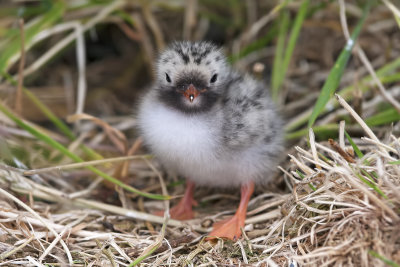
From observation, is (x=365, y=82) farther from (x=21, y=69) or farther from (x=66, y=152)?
(x=21, y=69)

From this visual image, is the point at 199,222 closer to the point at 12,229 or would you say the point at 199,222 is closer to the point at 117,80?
the point at 12,229

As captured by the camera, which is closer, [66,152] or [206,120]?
[206,120]

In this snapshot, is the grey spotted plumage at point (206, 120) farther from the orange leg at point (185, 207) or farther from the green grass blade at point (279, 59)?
the green grass blade at point (279, 59)

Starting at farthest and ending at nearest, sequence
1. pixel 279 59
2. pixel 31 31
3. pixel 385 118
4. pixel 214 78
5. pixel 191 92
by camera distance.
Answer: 1. pixel 279 59
2. pixel 31 31
3. pixel 385 118
4. pixel 214 78
5. pixel 191 92

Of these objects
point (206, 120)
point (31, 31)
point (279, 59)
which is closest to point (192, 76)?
point (206, 120)

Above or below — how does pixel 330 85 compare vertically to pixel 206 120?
above

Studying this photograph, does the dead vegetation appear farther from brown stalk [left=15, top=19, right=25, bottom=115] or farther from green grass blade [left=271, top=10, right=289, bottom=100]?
green grass blade [left=271, top=10, right=289, bottom=100]

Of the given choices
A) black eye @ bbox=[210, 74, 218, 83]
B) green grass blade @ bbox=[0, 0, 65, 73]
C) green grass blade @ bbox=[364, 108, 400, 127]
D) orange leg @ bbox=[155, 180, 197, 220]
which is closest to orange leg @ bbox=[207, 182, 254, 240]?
orange leg @ bbox=[155, 180, 197, 220]
